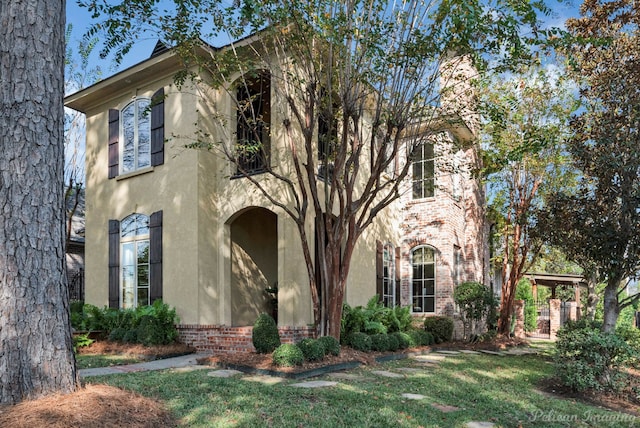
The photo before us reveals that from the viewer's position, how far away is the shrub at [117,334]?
11.5 meters

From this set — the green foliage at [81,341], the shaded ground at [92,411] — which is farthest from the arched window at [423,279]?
the green foliage at [81,341]

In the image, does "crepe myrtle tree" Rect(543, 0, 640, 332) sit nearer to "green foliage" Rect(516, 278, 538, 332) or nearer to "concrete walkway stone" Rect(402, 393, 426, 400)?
"concrete walkway stone" Rect(402, 393, 426, 400)

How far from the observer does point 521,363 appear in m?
10.9

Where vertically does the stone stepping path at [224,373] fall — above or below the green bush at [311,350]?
below

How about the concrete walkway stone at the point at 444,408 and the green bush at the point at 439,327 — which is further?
the green bush at the point at 439,327

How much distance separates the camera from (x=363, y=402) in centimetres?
613

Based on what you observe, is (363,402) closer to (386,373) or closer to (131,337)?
(386,373)

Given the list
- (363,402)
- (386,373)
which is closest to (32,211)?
(363,402)

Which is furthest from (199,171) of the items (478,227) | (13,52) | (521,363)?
(478,227)

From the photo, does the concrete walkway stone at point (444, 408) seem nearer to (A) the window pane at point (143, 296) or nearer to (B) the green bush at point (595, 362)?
(B) the green bush at point (595, 362)

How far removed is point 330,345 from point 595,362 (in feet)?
13.3

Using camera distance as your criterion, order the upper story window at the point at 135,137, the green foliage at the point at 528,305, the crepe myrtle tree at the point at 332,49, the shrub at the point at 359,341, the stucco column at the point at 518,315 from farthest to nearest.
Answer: the green foliage at the point at 528,305, the stucco column at the point at 518,315, the upper story window at the point at 135,137, the shrub at the point at 359,341, the crepe myrtle tree at the point at 332,49

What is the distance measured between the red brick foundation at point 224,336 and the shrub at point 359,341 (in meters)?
0.78

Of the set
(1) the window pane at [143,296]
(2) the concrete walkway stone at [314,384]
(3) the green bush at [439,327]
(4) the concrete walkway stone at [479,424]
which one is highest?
(1) the window pane at [143,296]
